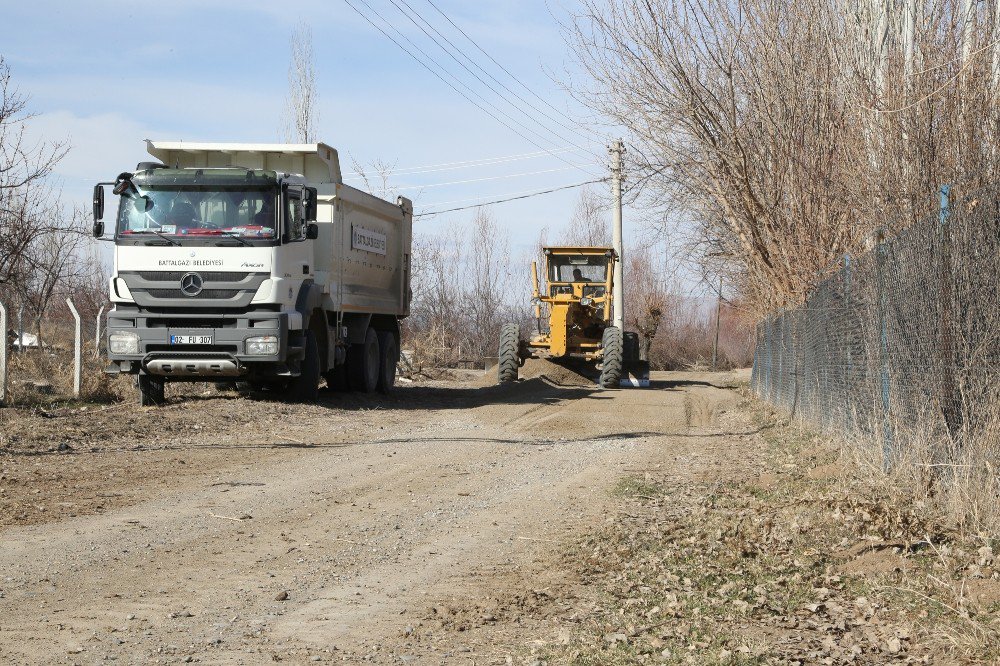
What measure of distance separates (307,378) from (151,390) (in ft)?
7.61

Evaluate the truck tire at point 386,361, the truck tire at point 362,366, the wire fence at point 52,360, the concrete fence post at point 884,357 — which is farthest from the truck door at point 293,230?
the concrete fence post at point 884,357

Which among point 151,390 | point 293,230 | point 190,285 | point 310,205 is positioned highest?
point 310,205

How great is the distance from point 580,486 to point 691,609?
4328 millimetres

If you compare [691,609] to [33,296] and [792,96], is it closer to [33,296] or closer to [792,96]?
[792,96]

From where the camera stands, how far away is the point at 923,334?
26.6ft

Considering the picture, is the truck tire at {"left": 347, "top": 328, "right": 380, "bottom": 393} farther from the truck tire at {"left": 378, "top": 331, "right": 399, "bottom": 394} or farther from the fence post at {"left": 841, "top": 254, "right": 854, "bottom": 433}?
the fence post at {"left": 841, "top": 254, "right": 854, "bottom": 433}

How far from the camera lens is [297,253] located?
16.2 m

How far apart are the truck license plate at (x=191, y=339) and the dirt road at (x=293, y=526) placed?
0.95 metres

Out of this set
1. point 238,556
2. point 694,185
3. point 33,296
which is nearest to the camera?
point 238,556

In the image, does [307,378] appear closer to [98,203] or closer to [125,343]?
[125,343]

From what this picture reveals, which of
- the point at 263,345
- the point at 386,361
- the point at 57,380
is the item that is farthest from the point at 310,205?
the point at 57,380

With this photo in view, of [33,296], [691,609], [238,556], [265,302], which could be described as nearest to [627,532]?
[691,609]

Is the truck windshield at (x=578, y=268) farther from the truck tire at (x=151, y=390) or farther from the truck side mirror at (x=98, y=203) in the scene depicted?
the truck side mirror at (x=98, y=203)

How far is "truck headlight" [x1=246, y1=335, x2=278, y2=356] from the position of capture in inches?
603
